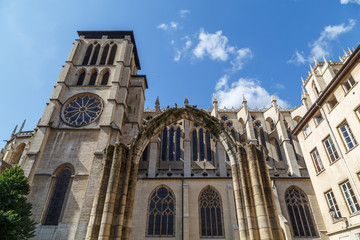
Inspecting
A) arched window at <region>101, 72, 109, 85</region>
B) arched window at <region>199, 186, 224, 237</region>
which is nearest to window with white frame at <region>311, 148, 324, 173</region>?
arched window at <region>199, 186, 224, 237</region>

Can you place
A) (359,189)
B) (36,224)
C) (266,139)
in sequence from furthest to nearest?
(266,139) < (36,224) < (359,189)

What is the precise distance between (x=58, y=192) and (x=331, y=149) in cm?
2185

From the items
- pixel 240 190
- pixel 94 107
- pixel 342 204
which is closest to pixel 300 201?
pixel 342 204

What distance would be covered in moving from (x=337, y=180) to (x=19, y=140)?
3565 cm

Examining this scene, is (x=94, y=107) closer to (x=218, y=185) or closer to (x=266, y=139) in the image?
(x=218, y=185)

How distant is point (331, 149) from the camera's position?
51.1ft

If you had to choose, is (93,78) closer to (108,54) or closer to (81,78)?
(81,78)

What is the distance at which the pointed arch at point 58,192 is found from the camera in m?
17.9

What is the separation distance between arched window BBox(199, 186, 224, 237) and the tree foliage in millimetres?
13344

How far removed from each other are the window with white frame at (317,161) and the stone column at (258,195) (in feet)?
40.7

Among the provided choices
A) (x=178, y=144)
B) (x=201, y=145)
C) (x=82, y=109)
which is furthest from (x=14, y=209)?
(x=201, y=145)

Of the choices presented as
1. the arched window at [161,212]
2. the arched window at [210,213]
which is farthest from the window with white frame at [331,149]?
the arched window at [161,212]

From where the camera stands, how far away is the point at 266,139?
97.3ft

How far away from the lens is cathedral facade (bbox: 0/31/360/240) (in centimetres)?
756
